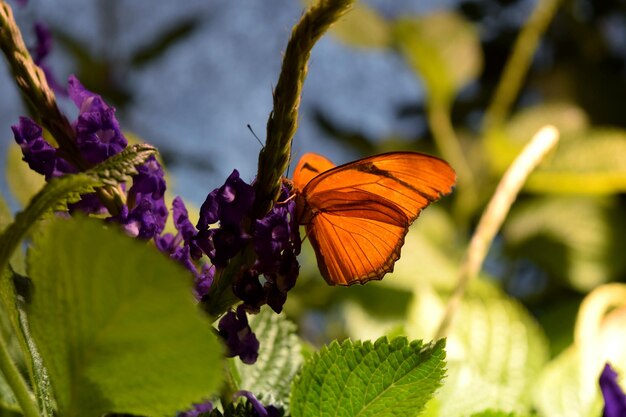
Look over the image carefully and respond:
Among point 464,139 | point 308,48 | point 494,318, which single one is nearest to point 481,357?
point 494,318

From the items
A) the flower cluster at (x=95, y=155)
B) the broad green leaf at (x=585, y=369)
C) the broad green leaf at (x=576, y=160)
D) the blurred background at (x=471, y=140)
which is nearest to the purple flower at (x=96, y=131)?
the flower cluster at (x=95, y=155)

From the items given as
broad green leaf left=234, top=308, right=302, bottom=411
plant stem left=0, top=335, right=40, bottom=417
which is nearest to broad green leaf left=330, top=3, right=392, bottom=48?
broad green leaf left=234, top=308, right=302, bottom=411

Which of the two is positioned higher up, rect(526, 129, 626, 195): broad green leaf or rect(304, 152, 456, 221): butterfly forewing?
rect(526, 129, 626, 195): broad green leaf

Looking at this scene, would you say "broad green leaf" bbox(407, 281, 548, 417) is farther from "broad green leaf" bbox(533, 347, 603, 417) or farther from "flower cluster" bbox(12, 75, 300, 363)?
"flower cluster" bbox(12, 75, 300, 363)

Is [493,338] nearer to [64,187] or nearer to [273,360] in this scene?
[273,360]

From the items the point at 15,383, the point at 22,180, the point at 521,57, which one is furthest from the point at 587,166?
the point at 15,383

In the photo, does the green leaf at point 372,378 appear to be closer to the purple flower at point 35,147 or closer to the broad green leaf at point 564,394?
the purple flower at point 35,147
